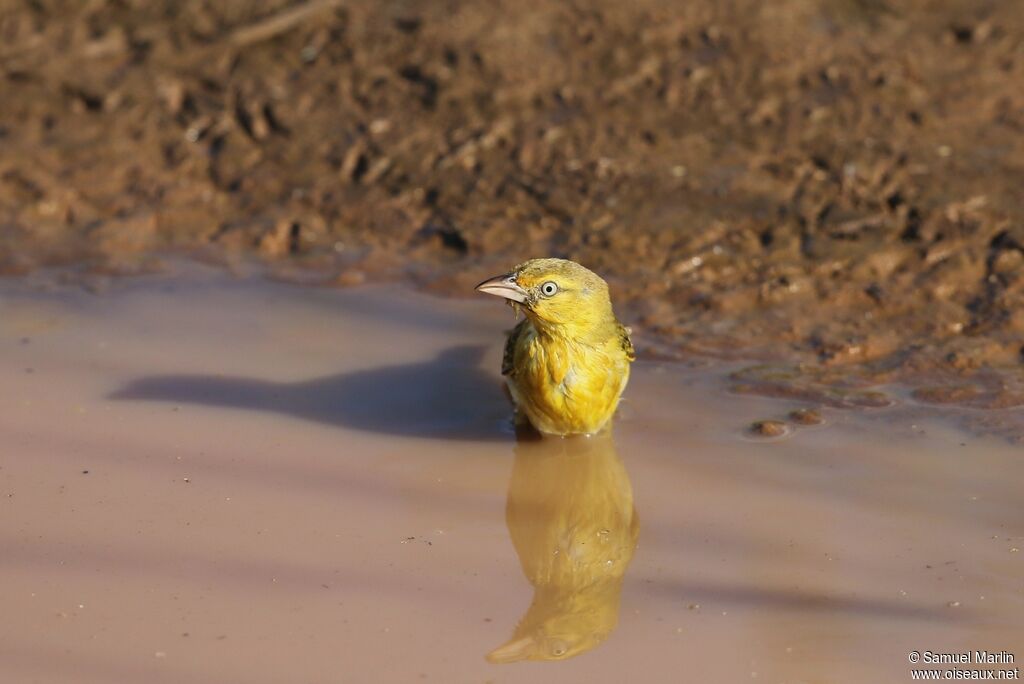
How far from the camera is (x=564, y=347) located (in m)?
5.70

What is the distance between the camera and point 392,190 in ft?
26.0

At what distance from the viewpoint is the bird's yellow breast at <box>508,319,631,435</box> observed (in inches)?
224

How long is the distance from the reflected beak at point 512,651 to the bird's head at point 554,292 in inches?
62.6

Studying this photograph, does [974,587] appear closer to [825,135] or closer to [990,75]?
[825,135]

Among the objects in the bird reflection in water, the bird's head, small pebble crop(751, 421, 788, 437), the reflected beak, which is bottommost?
the reflected beak

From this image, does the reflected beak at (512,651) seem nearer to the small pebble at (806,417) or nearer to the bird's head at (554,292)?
the bird's head at (554,292)

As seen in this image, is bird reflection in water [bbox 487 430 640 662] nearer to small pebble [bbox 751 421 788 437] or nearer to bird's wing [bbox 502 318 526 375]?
bird's wing [bbox 502 318 526 375]

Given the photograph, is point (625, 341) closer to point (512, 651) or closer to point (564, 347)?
point (564, 347)

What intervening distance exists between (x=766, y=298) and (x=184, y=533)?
3.28m

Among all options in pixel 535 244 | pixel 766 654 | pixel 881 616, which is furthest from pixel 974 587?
pixel 535 244

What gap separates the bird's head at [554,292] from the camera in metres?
5.57

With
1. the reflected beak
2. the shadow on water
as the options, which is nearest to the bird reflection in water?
the reflected beak

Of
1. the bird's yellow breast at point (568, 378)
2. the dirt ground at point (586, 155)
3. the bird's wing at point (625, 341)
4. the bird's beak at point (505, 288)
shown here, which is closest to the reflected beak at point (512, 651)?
the bird's yellow breast at point (568, 378)

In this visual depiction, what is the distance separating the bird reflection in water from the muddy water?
0.01 metres
